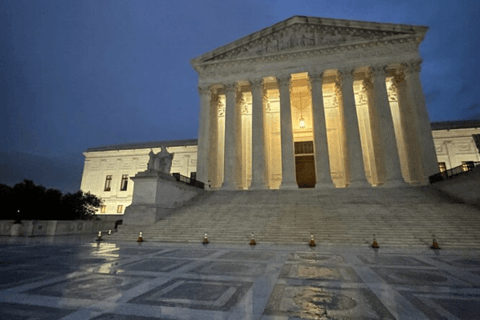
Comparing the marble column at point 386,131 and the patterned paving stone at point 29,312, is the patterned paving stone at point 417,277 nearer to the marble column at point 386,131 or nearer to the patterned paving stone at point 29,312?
the patterned paving stone at point 29,312

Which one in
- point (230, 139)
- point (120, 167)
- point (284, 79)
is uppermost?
point (284, 79)

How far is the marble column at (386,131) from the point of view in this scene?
69.4 feet

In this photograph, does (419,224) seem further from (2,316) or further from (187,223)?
(2,316)

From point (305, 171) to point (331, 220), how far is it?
1657 cm

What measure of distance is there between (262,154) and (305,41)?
1284 centimetres

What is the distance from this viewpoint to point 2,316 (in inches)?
128

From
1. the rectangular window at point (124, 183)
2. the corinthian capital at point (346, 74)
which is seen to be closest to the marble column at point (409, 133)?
the corinthian capital at point (346, 74)

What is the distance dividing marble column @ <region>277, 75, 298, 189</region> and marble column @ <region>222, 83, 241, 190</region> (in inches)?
195

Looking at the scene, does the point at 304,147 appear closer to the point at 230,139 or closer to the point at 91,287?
the point at 230,139

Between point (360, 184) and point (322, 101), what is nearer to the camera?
point (360, 184)

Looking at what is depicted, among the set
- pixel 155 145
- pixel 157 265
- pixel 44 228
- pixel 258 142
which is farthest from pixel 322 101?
pixel 155 145

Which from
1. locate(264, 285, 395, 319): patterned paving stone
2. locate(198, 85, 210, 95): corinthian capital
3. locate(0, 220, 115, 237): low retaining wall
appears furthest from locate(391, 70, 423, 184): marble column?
locate(0, 220, 115, 237): low retaining wall

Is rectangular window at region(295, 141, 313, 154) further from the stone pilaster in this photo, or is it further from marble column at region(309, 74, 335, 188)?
the stone pilaster

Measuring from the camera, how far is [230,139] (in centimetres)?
2575
